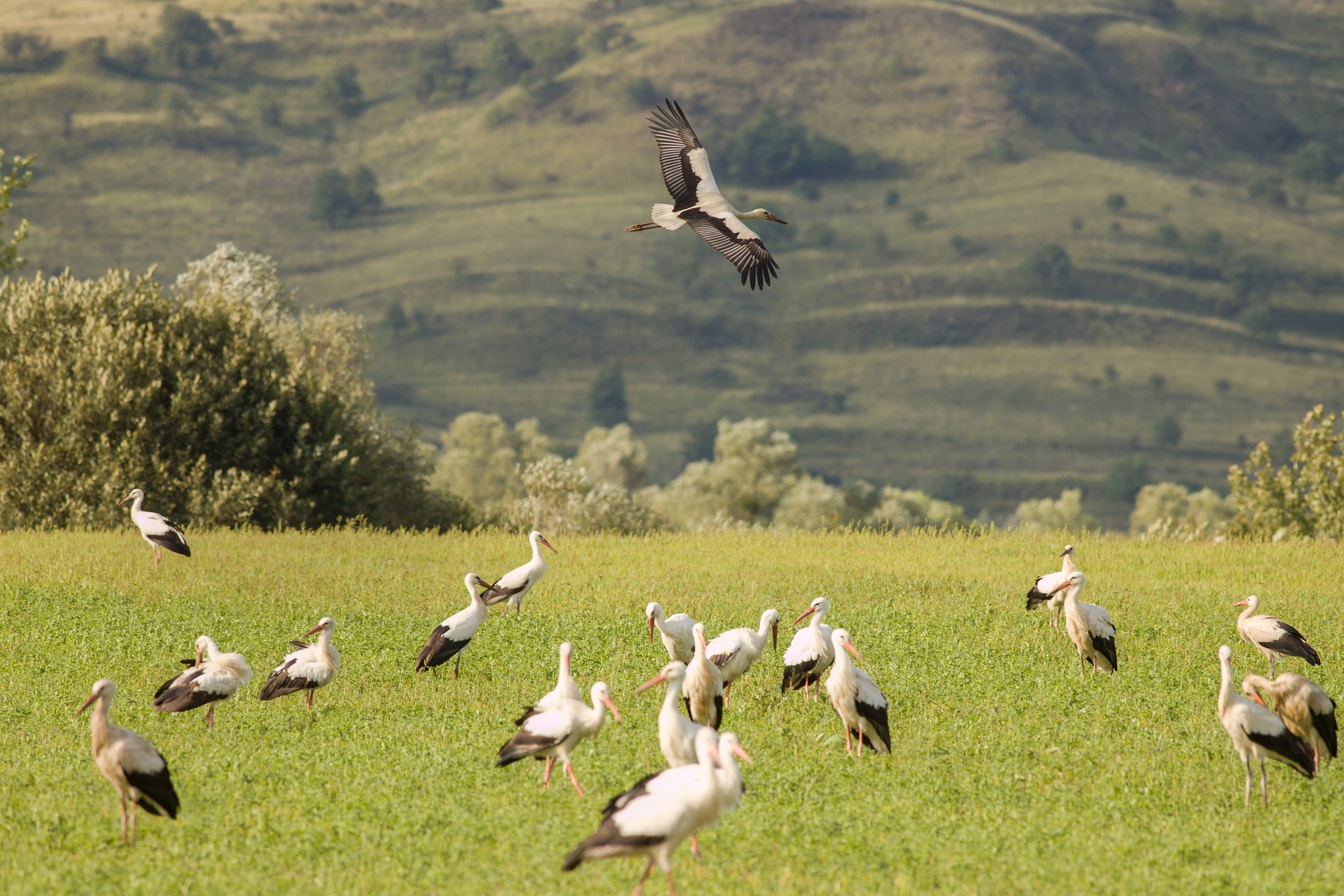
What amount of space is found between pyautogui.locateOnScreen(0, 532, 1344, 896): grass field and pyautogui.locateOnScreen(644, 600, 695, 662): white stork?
2.65 ft

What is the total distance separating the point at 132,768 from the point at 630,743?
17.9 ft

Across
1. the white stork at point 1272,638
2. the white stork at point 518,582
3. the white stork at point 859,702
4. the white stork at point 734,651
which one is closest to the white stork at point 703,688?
the white stork at point 734,651

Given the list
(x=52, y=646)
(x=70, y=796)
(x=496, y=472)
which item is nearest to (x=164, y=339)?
(x=52, y=646)

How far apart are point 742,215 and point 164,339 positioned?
21.5 m

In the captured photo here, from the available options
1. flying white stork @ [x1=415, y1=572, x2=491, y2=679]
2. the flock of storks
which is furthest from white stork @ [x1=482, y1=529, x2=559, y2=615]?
flying white stork @ [x1=415, y1=572, x2=491, y2=679]

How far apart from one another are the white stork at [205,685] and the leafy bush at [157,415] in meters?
18.8

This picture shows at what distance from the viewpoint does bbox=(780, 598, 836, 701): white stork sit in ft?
49.7

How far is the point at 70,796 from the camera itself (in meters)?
12.1

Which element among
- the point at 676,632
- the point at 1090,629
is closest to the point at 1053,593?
the point at 1090,629

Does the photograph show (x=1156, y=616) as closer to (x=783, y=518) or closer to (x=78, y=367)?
(x=78, y=367)

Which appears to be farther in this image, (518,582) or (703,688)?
(518,582)

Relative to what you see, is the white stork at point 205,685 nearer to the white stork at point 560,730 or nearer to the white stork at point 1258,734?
the white stork at point 560,730

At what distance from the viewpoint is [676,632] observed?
16344 mm

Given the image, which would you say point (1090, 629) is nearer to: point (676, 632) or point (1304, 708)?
point (1304, 708)
